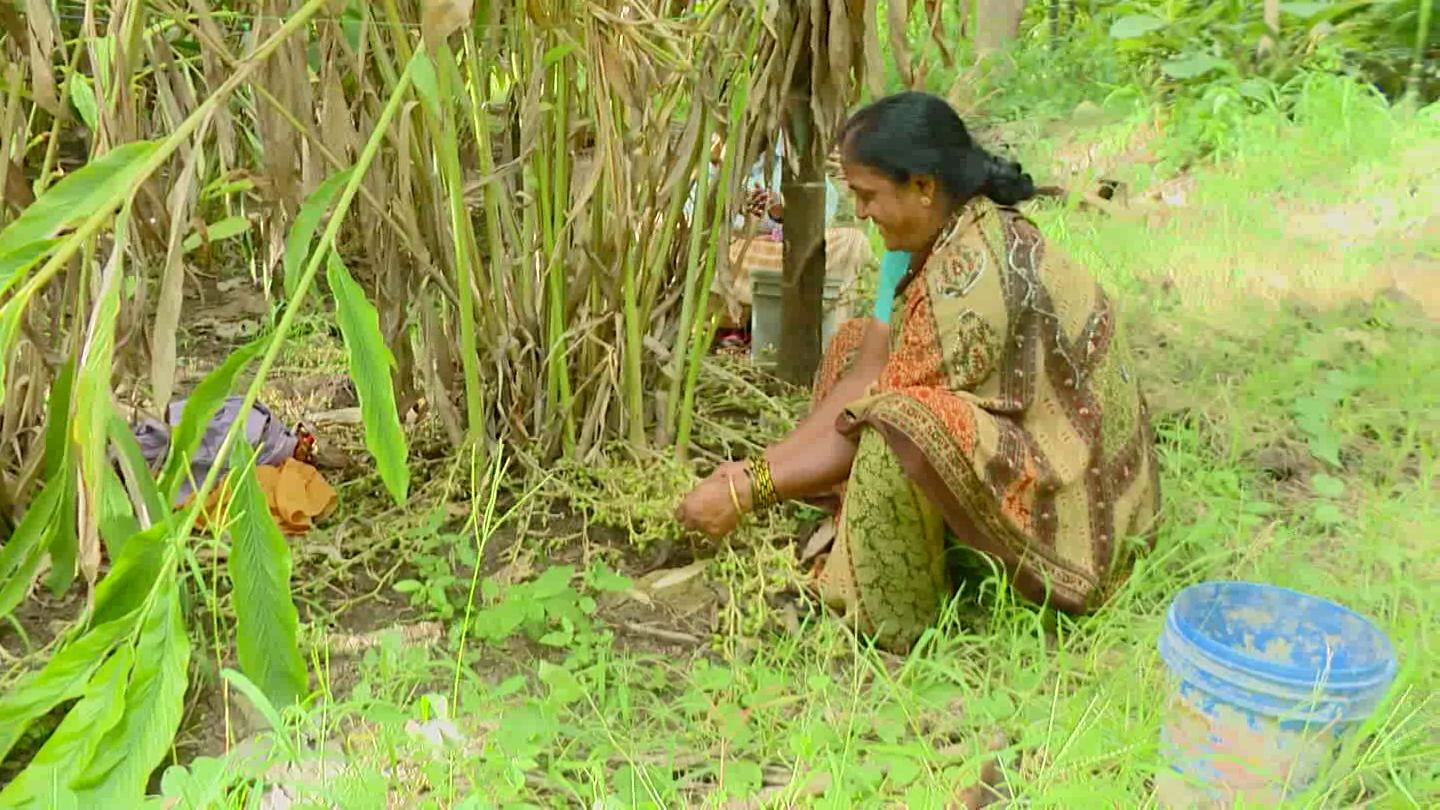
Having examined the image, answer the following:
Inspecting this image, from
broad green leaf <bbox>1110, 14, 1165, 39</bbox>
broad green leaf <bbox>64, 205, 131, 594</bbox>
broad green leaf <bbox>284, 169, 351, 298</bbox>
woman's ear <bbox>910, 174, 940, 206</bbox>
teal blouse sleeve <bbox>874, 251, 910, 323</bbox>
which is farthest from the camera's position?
broad green leaf <bbox>1110, 14, 1165, 39</bbox>

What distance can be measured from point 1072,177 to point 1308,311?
1.11 metres

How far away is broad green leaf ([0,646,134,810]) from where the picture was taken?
1061 mm


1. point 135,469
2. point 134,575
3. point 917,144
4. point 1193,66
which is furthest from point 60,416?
point 1193,66

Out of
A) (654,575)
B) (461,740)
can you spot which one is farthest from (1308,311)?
(461,740)

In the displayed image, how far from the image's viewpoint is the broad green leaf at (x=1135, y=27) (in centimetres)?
445

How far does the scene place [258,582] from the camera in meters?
1.18

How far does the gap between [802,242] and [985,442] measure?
643 millimetres

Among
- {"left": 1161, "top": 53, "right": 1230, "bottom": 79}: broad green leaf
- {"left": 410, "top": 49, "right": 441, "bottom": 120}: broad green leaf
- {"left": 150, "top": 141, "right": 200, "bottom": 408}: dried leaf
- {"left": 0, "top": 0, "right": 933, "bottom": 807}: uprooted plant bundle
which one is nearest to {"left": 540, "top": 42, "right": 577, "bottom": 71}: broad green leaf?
{"left": 0, "top": 0, "right": 933, "bottom": 807}: uprooted plant bundle

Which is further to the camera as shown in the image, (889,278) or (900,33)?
(889,278)

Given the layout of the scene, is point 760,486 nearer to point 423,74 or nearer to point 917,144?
point 917,144

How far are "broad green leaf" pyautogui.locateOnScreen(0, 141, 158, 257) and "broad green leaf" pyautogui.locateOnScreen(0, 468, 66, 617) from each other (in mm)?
270

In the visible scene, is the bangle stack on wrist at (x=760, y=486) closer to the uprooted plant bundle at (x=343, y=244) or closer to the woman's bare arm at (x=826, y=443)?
the woman's bare arm at (x=826, y=443)

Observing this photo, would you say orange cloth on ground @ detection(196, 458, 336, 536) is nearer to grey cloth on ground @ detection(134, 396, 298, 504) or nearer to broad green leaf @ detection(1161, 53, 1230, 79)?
grey cloth on ground @ detection(134, 396, 298, 504)

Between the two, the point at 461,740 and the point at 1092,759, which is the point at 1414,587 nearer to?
the point at 1092,759
